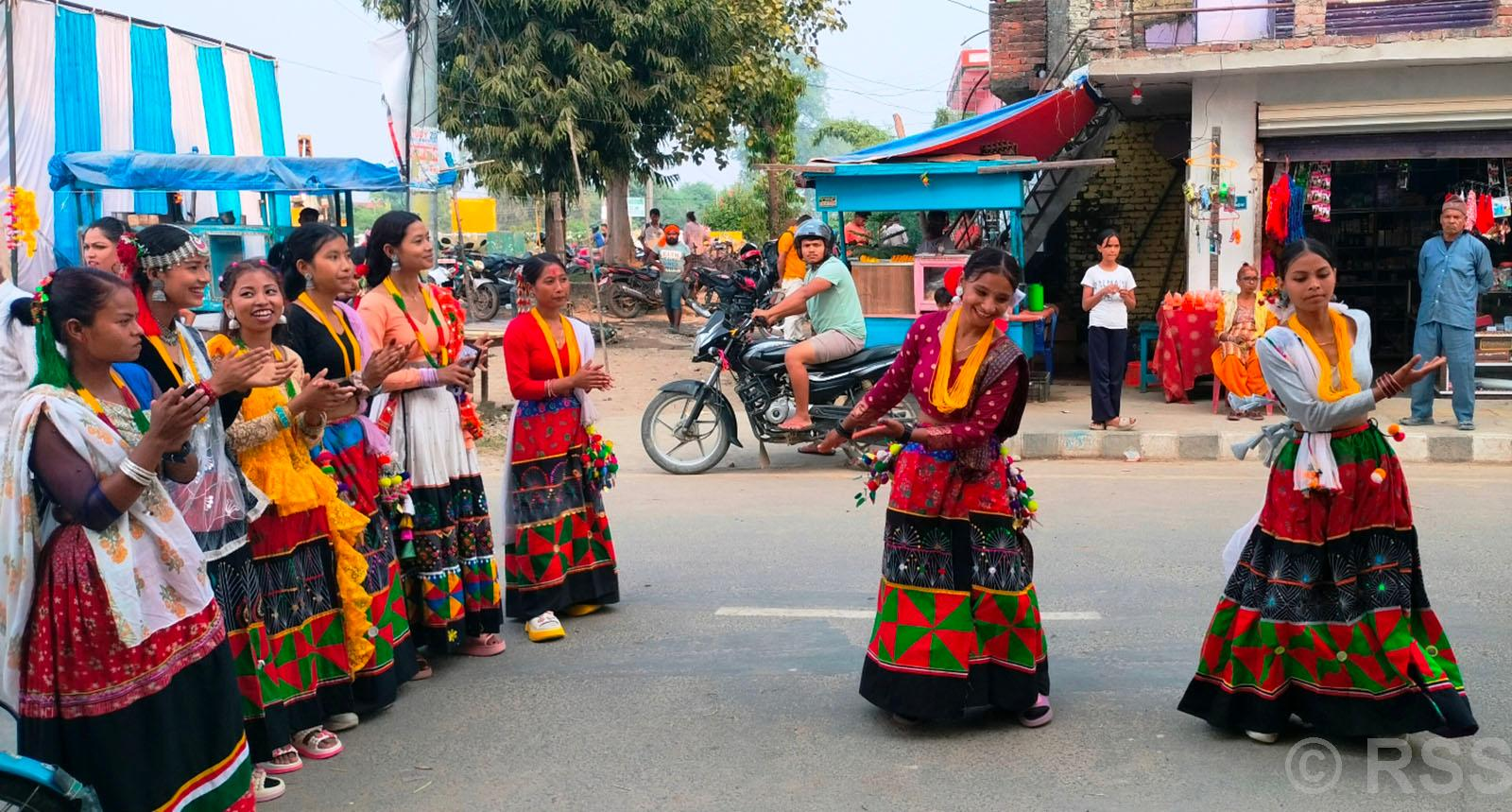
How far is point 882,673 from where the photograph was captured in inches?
173

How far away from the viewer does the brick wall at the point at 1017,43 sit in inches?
754

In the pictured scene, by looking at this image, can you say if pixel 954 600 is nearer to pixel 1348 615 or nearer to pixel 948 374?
pixel 948 374

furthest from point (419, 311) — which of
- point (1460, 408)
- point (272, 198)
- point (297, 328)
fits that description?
point (272, 198)

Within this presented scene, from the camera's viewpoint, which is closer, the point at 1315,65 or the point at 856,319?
the point at 856,319

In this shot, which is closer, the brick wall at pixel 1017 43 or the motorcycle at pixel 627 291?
the brick wall at pixel 1017 43

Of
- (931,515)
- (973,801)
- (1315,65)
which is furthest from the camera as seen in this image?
(1315,65)

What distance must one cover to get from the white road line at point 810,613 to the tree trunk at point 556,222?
51.6 ft

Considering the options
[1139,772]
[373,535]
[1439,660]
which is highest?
[373,535]

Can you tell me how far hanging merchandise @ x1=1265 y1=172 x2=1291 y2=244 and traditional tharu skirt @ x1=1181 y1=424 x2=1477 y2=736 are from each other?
9530 millimetres

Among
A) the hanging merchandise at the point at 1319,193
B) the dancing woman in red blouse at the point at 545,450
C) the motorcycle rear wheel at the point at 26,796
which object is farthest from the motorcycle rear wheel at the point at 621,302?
the motorcycle rear wheel at the point at 26,796

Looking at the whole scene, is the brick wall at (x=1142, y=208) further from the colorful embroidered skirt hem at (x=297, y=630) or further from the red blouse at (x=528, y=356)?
the colorful embroidered skirt hem at (x=297, y=630)

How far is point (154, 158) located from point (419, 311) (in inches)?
412

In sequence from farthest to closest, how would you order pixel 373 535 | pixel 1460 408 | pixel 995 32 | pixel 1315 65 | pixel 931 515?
pixel 995 32 < pixel 1315 65 < pixel 1460 408 < pixel 373 535 < pixel 931 515

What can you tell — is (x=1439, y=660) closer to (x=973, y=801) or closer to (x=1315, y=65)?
(x=973, y=801)
